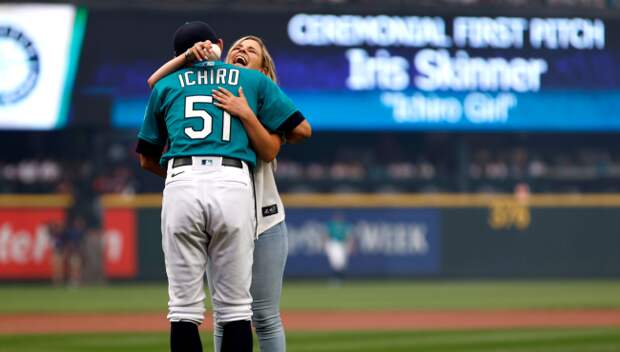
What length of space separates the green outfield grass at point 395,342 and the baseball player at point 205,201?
3.77m

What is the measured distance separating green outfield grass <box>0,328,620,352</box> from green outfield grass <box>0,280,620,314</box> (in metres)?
3.84

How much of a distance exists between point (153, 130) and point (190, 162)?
292mm

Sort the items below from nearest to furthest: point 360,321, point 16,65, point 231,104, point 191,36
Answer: point 231,104
point 191,36
point 360,321
point 16,65

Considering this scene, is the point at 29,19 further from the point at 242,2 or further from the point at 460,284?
the point at 460,284

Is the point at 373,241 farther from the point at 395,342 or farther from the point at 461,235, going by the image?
the point at 395,342

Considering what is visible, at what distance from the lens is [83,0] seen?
55.8ft

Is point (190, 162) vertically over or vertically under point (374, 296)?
over

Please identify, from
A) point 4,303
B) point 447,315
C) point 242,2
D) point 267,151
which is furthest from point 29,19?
point 267,151

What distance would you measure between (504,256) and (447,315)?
8.95m

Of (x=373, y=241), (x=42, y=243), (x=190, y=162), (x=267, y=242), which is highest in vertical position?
(x=190, y=162)

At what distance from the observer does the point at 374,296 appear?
16531mm

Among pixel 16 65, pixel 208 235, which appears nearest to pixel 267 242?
pixel 208 235

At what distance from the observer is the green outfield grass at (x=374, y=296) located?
558 inches

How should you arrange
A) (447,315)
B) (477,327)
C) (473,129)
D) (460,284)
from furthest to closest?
(460,284)
(473,129)
(447,315)
(477,327)
